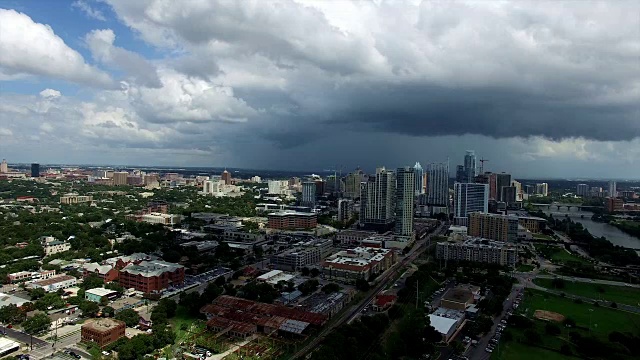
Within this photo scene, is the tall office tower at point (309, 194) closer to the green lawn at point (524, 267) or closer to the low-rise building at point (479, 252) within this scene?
the low-rise building at point (479, 252)

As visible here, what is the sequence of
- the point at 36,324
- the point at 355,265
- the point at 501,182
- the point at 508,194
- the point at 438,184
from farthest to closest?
the point at 438,184, the point at 501,182, the point at 508,194, the point at 355,265, the point at 36,324

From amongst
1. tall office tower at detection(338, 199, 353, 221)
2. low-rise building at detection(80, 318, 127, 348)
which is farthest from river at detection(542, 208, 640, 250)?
low-rise building at detection(80, 318, 127, 348)

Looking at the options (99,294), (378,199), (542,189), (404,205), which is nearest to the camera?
(99,294)

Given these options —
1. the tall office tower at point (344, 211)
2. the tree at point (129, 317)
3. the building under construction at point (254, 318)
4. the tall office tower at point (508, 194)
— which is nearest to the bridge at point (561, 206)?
the tall office tower at point (508, 194)

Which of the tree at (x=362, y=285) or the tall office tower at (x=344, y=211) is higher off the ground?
the tall office tower at (x=344, y=211)

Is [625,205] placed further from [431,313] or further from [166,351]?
[166,351]

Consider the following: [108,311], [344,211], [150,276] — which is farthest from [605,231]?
[108,311]

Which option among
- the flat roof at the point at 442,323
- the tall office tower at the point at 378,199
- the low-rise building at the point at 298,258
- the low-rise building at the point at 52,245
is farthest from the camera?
the tall office tower at the point at 378,199

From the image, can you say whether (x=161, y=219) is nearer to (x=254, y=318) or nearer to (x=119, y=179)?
(x=254, y=318)
